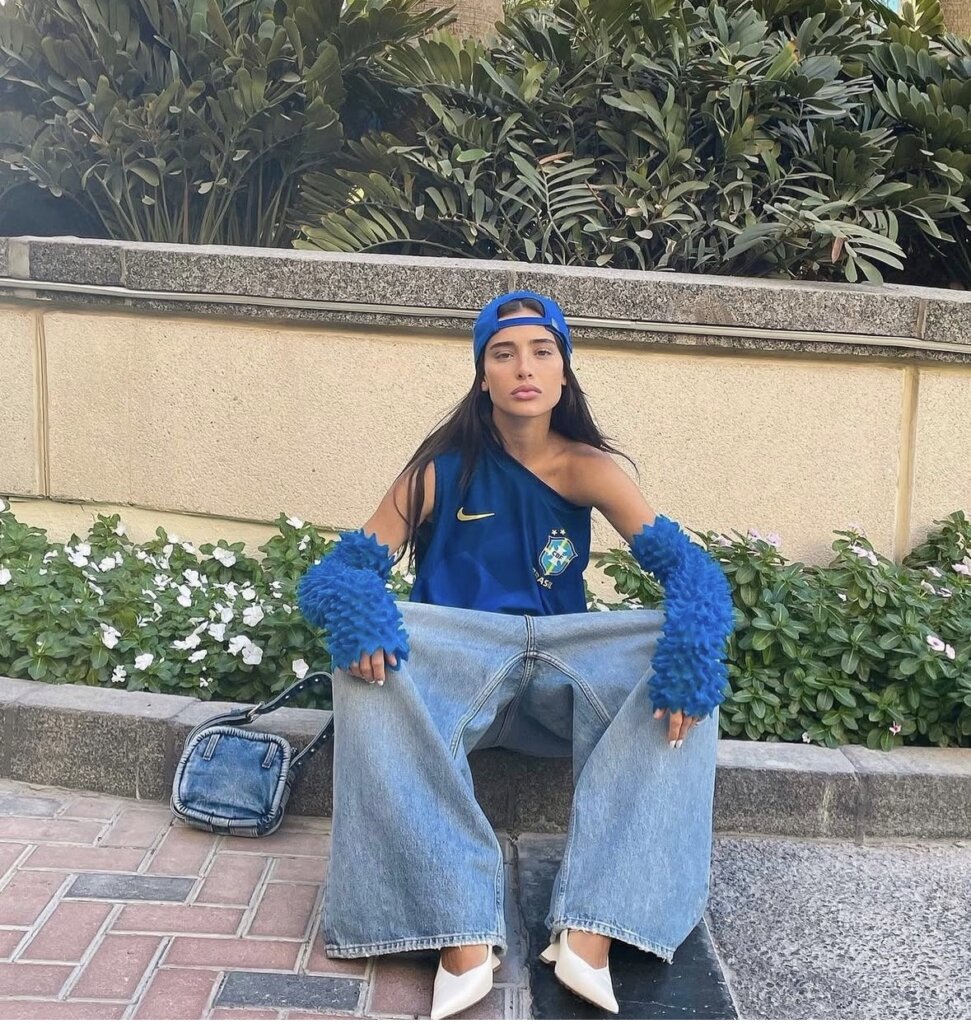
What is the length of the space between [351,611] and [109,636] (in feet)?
4.27

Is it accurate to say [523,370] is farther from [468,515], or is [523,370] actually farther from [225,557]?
[225,557]

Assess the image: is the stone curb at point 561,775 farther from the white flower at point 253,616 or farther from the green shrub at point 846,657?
the white flower at point 253,616

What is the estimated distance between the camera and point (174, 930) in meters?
2.46

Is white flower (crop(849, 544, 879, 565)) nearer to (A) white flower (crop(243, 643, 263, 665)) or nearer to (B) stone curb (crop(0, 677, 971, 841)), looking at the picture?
(B) stone curb (crop(0, 677, 971, 841))

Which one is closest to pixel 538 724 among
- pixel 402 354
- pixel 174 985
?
pixel 174 985

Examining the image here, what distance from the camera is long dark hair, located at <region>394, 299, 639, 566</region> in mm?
2680

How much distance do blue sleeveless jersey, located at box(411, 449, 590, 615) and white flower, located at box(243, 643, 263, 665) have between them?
78cm

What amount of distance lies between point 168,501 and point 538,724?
213 centimetres

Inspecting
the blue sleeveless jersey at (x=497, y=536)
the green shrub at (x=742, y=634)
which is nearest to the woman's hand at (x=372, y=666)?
the blue sleeveless jersey at (x=497, y=536)

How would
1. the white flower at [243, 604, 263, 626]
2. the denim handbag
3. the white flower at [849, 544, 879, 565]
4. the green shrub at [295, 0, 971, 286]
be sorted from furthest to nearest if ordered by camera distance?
1. the green shrub at [295, 0, 971, 286]
2. the white flower at [849, 544, 879, 565]
3. the white flower at [243, 604, 263, 626]
4. the denim handbag

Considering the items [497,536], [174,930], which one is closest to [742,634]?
[497,536]

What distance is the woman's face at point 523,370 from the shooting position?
2564mm

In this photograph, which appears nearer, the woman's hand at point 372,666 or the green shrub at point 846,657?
the woman's hand at point 372,666

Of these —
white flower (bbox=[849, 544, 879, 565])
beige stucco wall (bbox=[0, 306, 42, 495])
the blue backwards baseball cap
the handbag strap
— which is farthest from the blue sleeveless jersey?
beige stucco wall (bbox=[0, 306, 42, 495])
